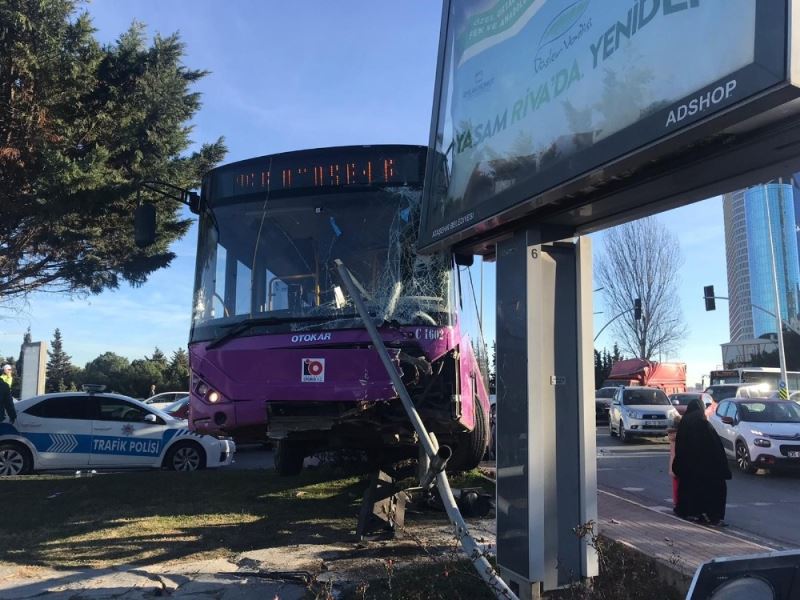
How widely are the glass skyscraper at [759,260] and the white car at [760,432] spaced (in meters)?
6.14

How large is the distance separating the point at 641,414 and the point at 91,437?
616 inches

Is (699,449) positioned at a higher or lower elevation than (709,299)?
lower

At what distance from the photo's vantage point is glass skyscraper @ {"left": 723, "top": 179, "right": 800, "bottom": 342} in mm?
21875

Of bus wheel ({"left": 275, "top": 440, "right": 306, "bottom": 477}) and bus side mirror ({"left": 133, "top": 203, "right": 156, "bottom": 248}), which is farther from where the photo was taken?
bus wheel ({"left": 275, "top": 440, "right": 306, "bottom": 477})

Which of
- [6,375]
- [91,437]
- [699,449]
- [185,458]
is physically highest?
[6,375]

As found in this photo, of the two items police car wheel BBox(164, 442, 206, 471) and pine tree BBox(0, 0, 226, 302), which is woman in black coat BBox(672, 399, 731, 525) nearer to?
police car wheel BBox(164, 442, 206, 471)

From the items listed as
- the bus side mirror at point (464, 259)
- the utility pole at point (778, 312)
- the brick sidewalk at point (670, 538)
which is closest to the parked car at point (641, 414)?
the utility pole at point (778, 312)

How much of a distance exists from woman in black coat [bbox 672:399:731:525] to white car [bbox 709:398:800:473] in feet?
15.7

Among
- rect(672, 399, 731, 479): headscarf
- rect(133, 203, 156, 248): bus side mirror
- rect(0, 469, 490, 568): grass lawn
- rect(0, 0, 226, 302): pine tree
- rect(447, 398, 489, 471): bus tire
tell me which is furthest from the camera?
rect(0, 0, 226, 302): pine tree

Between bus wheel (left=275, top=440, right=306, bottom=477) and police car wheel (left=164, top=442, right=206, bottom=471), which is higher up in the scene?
bus wheel (left=275, top=440, right=306, bottom=477)

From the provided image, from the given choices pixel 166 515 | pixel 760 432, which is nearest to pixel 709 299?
pixel 760 432

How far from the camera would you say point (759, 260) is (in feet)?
107

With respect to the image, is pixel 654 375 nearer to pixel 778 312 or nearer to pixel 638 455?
pixel 778 312

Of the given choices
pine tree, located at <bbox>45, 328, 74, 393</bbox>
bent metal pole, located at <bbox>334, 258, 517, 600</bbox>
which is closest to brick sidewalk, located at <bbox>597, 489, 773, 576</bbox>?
bent metal pole, located at <bbox>334, 258, 517, 600</bbox>
